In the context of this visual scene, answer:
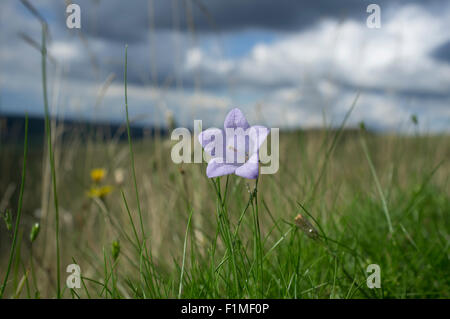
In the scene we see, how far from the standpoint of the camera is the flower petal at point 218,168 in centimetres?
76

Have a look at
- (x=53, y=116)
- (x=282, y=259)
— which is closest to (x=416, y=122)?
(x=282, y=259)

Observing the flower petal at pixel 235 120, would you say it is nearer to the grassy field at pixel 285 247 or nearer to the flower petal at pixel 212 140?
the flower petal at pixel 212 140

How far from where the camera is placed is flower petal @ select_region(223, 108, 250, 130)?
2.82ft

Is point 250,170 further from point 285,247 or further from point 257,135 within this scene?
point 285,247

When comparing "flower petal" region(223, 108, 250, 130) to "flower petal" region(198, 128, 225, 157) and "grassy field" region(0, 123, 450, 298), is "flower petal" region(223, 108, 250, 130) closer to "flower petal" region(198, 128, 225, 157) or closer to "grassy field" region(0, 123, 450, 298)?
"flower petal" region(198, 128, 225, 157)

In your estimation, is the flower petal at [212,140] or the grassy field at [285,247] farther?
the grassy field at [285,247]

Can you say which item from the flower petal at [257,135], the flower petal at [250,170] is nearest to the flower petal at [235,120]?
the flower petal at [257,135]

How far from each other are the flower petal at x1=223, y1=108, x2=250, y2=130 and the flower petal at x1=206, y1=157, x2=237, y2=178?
0.10 meters

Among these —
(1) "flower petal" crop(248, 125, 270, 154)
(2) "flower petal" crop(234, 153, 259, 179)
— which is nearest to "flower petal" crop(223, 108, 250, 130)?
(1) "flower petal" crop(248, 125, 270, 154)

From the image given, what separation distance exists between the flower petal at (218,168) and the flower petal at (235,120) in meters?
0.10

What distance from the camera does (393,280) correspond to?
4.44 ft

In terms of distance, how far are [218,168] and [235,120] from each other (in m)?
0.14

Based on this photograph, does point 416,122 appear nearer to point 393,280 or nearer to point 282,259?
point 393,280
